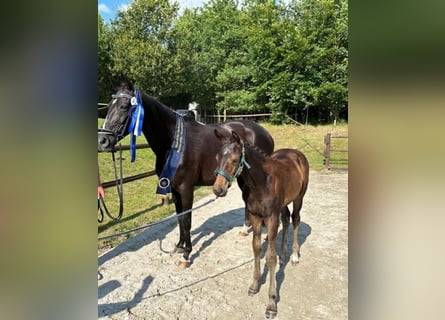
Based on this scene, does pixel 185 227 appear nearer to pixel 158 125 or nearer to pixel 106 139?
pixel 158 125

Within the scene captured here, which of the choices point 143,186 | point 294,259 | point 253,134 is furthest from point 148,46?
Result: point 294,259

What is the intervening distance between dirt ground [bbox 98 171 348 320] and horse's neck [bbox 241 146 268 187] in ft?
3.72

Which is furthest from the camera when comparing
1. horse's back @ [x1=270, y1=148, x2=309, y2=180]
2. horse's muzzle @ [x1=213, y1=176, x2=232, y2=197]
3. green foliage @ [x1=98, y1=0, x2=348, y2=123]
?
green foliage @ [x1=98, y1=0, x2=348, y2=123]

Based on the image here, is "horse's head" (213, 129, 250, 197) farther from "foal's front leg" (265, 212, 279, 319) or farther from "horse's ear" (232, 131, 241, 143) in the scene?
"foal's front leg" (265, 212, 279, 319)

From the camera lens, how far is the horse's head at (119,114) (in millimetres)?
2949

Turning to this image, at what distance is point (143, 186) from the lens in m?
7.02

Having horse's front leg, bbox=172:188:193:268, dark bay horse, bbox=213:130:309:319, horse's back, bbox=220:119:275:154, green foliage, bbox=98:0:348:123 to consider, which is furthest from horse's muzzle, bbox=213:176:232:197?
green foliage, bbox=98:0:348:123

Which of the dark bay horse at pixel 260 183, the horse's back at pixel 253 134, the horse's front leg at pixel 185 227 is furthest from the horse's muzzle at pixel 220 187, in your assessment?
the horse's back at pixel 253 134

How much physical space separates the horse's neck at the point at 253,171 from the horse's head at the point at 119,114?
1.31 metres

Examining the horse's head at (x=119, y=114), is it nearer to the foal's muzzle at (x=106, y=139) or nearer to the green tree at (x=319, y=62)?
the foal's muzzle at (x=106, y=139)

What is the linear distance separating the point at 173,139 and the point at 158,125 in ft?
0.76

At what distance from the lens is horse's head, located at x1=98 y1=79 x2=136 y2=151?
9.68ft
